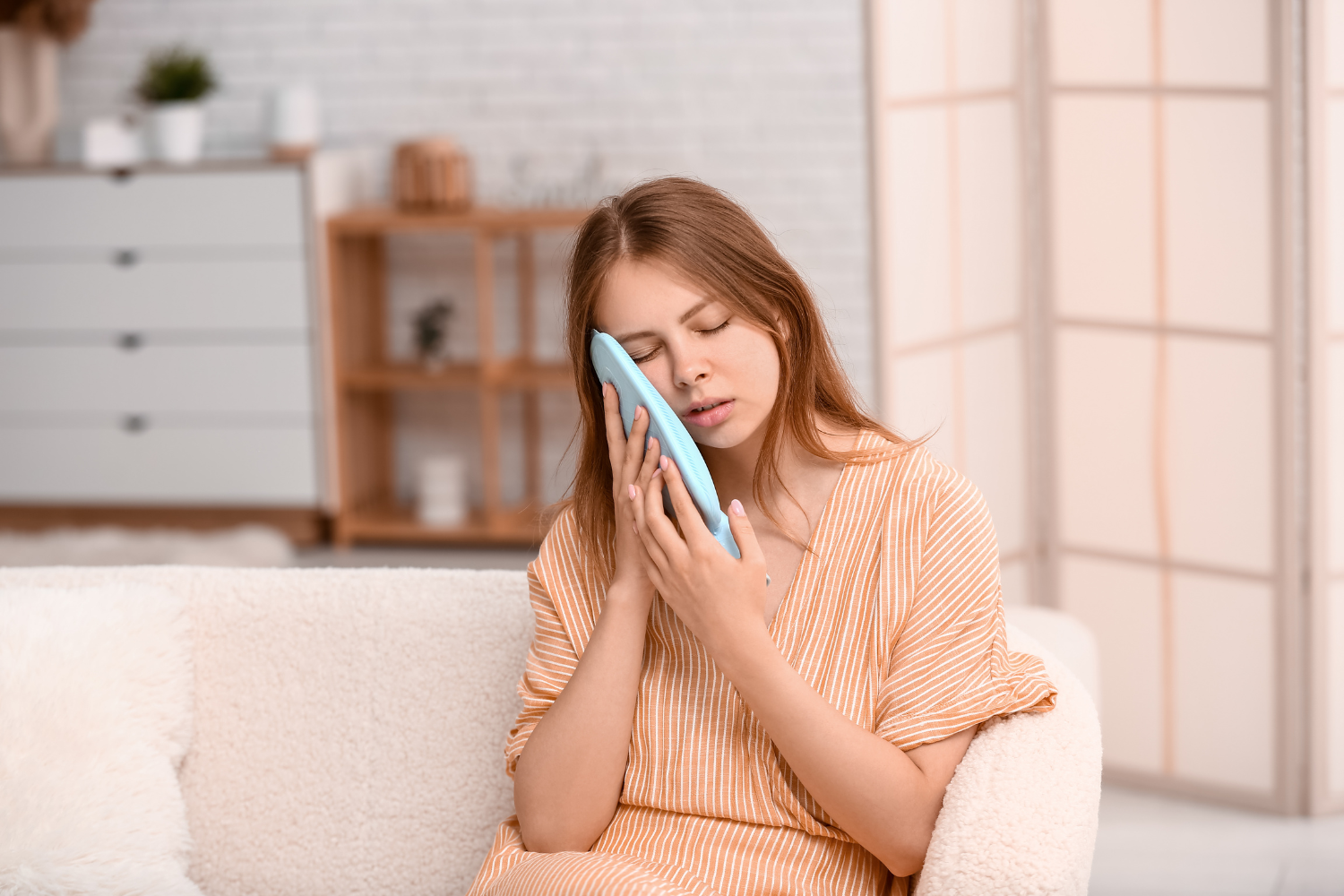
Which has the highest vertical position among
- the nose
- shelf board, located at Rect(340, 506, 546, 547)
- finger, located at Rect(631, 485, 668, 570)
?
the nose

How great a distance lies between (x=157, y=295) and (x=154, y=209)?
0.28m

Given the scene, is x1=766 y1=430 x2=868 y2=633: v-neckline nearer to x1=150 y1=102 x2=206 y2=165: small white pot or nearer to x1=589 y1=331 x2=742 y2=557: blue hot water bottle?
x1=589 y1=331 x2=742 y2=557: blue hot water bottle

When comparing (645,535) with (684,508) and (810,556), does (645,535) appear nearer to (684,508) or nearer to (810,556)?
(684,508)

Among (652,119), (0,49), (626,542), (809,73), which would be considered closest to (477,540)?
(652,119)

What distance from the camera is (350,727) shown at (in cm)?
165

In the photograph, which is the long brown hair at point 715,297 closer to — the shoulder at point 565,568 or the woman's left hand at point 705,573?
the shoulder at point 565,568

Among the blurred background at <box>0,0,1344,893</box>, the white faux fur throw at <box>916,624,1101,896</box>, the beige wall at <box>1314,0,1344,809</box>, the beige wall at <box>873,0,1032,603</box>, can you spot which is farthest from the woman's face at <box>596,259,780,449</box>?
the beige wall at <box>1314,0,1344,809</box>

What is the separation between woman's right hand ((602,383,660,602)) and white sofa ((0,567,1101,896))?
376mm

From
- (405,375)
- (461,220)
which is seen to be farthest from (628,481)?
(405,375)

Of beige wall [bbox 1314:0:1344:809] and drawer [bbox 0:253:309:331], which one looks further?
drawer [bbox 0:253:309:331]

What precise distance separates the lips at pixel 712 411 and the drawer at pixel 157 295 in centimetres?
343

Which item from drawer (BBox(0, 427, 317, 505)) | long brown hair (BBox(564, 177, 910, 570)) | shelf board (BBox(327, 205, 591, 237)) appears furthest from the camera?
drawer (BBox(0, 427, 317, 505))

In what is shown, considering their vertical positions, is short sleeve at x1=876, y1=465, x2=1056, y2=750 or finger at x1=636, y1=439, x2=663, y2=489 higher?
finger at x1=636, y1=439, x2=663, y2=489

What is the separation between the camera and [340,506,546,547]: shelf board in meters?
4.64
